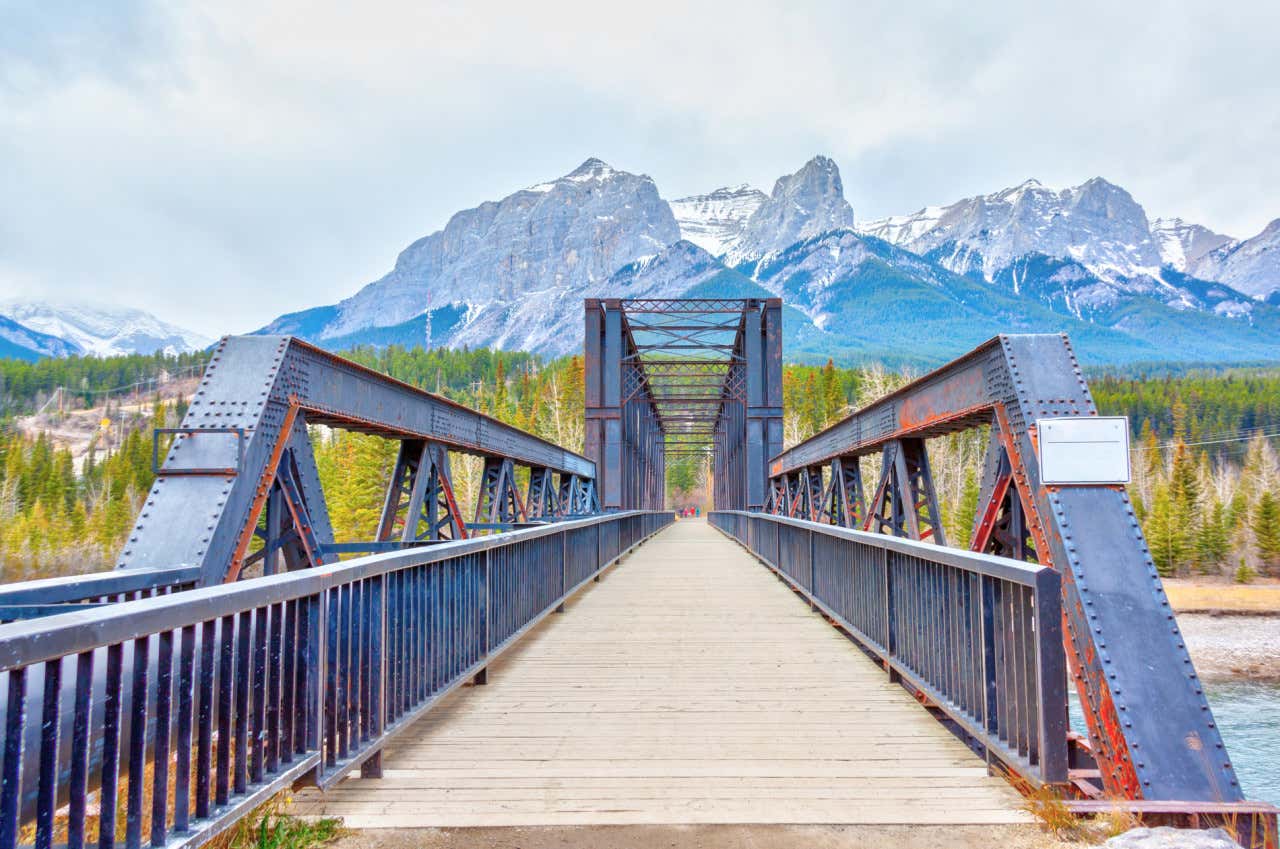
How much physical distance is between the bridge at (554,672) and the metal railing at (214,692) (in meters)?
0.01

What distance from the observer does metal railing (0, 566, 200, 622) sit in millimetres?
3430

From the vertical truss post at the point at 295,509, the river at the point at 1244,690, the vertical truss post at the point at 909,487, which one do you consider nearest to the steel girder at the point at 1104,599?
the vertical truss post at the point at 909,487

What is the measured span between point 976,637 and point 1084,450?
1.24 metres

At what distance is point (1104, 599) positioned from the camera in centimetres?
378

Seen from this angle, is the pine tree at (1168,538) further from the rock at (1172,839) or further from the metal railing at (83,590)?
the metal railing at (83,590)

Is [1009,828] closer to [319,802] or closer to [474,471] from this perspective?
[319,802]

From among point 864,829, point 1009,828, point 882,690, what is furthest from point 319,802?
point 882,690

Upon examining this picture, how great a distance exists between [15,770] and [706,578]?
1208 cm

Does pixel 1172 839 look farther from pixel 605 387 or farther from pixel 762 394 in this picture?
pixel 762 394

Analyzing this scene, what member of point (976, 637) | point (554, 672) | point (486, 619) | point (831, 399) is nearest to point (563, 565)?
point (554, 672)

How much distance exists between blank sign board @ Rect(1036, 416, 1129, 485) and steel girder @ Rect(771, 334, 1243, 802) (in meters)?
0.07

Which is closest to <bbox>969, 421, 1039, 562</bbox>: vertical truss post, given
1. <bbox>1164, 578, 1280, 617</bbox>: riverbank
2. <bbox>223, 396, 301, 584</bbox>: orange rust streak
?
<bbox>223, 396, 301, 584</bbox>: orange rust streak

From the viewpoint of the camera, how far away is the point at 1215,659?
27.6m

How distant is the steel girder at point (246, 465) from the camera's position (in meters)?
4.98
